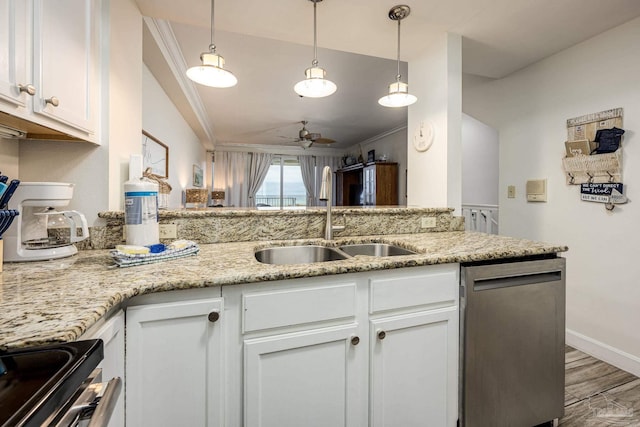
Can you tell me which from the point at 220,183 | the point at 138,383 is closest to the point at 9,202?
the point at 138,383

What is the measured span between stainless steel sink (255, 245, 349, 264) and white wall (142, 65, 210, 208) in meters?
1.86

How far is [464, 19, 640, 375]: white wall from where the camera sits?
194cm

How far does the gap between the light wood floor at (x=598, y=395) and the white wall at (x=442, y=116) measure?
4.22ft

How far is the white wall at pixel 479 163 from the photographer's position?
138 inches

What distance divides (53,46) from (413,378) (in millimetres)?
1855

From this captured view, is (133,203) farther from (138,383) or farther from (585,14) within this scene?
(585,14)

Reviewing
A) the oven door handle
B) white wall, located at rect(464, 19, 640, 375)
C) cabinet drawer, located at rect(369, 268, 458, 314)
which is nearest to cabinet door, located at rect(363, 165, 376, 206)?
white wall, located at rect(464, 19, 640, 375)

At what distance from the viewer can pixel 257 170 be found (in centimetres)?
761

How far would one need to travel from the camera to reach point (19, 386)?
47 cm

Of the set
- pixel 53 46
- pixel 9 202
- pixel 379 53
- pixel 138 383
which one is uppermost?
pixel 379 53

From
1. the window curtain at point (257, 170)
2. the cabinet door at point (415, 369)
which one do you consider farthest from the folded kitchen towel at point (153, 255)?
the window curtain at point (257, 170)

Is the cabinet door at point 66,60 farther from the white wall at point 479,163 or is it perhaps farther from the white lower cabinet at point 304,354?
the white wall at point 479,163

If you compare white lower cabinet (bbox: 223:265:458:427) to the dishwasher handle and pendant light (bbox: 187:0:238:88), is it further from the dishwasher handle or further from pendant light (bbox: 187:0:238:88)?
pendant light (bbox: 187:0:238:88)

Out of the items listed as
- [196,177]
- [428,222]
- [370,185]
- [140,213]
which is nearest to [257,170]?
[196,177]
